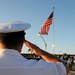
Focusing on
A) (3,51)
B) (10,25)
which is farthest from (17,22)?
(3,51)

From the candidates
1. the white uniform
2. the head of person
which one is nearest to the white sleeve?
the white uniform

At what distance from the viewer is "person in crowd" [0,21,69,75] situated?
6.33 ft

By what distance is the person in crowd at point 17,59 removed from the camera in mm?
1929

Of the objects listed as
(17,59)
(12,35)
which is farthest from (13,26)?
(17,59)

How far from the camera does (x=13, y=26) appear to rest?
2.04 meters

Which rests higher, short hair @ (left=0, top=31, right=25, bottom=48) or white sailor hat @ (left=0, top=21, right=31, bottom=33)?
white sailor hat @ (left=0, top=21, right=31, bottom=33)

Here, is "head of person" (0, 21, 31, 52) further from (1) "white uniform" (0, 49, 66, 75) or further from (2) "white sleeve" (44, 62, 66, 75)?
(2) "white sleeve" (44, 62, 66, 75)

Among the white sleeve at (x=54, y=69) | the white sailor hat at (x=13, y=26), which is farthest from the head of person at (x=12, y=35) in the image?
the white sleeve at (x=54, y=69)

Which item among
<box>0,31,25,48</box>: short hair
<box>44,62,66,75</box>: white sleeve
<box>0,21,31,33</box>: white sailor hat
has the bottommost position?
<box>44,62,66,75</box>: white sleeve

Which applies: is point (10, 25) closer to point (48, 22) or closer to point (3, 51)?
point (3, 51)

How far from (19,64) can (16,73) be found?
0.21ft

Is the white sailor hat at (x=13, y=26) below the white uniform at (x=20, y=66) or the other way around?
the other way around

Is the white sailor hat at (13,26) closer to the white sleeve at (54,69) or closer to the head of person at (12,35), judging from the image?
the head of person at (12,35)

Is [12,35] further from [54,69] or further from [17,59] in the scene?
[54,69]
